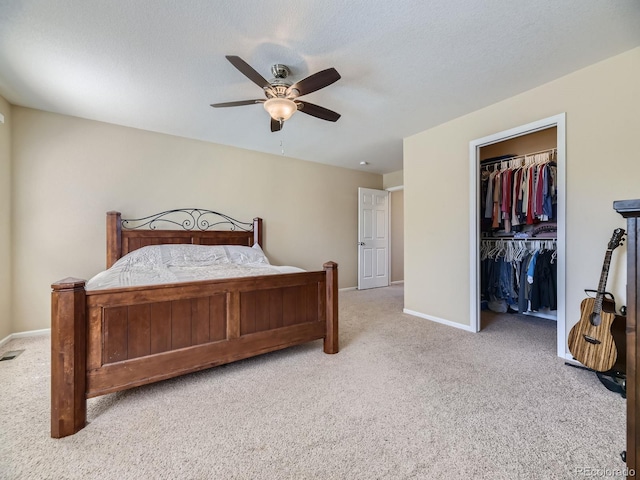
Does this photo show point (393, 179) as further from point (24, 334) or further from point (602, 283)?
point (24, 334)

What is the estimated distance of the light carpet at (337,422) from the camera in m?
1.26

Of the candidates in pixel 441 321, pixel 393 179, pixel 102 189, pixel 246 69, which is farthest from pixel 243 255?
pixel 393 179

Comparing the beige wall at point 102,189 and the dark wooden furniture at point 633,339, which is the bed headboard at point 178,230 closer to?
the beige wall at point 102,189

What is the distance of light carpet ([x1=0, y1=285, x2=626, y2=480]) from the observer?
1.26 metres

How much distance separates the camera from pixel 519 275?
3.38 metres

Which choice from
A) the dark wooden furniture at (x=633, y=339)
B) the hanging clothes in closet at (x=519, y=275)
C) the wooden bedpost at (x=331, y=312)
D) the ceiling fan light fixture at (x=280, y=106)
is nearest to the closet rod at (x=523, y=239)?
the hanging clothes in closet at (x=519, y=275)

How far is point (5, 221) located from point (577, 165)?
5.39 metres

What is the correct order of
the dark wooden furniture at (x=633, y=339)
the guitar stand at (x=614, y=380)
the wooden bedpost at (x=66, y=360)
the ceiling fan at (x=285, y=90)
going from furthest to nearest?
1. the ceiling fan at (x=285, y=90)
2. the guitar stand at (x=614, y=380)
3. the wooden bedpost at (x=66, y=360)
4. the dark wooden furniture at (x=633, y=339)

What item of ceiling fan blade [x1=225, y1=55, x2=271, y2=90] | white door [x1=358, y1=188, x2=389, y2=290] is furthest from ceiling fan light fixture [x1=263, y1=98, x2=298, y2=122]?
white door [x1=358, y1=188, x2=389, y2=290]

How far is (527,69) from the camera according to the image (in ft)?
7.39

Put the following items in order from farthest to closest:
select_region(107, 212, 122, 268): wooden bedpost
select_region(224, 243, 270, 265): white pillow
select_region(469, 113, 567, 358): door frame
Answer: select_region(224, 243, 270, 265): white pillow → select_region(107, 212, 122, 268): wooden bedpost → select_region(469, 113, 567, 358): door frame

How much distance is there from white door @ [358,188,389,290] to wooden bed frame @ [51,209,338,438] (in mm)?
3117

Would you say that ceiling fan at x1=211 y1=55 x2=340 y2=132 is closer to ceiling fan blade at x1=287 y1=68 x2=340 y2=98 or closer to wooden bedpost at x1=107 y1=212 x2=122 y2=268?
ceiling fan blade at x1=287 y1=68 x2=340 y2=98

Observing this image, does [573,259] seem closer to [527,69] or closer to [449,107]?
[527,69]
